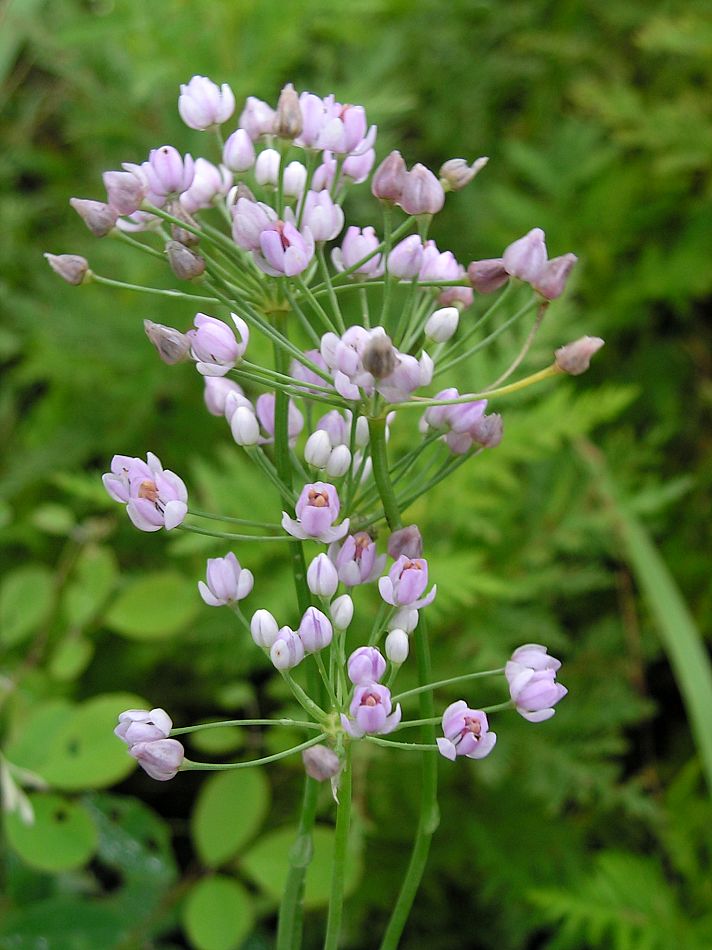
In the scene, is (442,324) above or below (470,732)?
above

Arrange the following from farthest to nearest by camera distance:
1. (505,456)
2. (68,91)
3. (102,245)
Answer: (68,91) → (102,245) → (505,456)

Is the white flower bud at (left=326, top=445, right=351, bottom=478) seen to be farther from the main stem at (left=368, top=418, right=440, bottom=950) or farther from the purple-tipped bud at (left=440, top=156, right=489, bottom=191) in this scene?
the purple-tipped bud at (left=440, top=156, right=489, bottom=191)

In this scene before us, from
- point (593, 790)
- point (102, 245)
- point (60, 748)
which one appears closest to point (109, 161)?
point (102, 245)

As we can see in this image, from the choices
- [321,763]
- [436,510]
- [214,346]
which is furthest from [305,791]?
[436,510]

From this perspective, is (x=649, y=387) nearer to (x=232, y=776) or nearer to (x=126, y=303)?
(x=126, y=303)

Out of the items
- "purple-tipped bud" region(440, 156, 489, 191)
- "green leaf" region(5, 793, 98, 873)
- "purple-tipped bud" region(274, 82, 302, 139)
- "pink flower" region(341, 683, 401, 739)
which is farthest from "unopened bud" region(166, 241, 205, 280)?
"green leaf" region(5, 793, 98, 873)

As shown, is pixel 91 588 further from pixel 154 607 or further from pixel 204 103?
pixel 204 103
